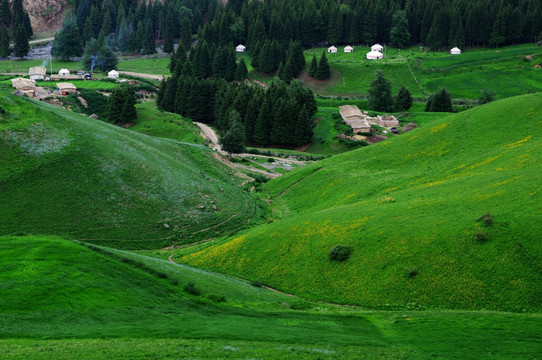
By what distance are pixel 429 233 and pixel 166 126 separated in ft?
339

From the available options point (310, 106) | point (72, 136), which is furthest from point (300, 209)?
point (310, 106)

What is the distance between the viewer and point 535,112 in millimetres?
78000

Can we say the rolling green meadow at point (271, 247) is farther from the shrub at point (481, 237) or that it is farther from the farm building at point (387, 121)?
the farm building at point (387, 121)

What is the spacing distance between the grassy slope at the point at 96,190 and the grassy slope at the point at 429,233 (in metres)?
9.35

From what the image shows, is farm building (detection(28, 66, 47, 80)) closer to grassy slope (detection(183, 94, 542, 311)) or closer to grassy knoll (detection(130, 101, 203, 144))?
grassy knoll (detection(130, 101, 203, 144))

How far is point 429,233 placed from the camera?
159 feet

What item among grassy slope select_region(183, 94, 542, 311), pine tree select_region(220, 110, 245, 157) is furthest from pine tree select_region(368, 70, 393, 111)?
grassy slope select_region(183, 94, 542, 311)

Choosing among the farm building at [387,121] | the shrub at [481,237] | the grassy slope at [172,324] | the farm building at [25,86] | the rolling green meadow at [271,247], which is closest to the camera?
the grassy slope at [172,324]

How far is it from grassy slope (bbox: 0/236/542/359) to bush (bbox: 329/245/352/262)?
345 inches

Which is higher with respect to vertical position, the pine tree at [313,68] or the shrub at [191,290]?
the pine tree at [313,68]

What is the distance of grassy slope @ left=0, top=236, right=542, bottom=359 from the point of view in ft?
91.1

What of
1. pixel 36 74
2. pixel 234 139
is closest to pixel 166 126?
pixel 234 139

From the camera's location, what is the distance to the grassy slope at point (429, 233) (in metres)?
42.9

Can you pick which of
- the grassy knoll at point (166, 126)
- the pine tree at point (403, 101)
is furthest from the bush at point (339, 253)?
the pine tree at point (403, 101)
